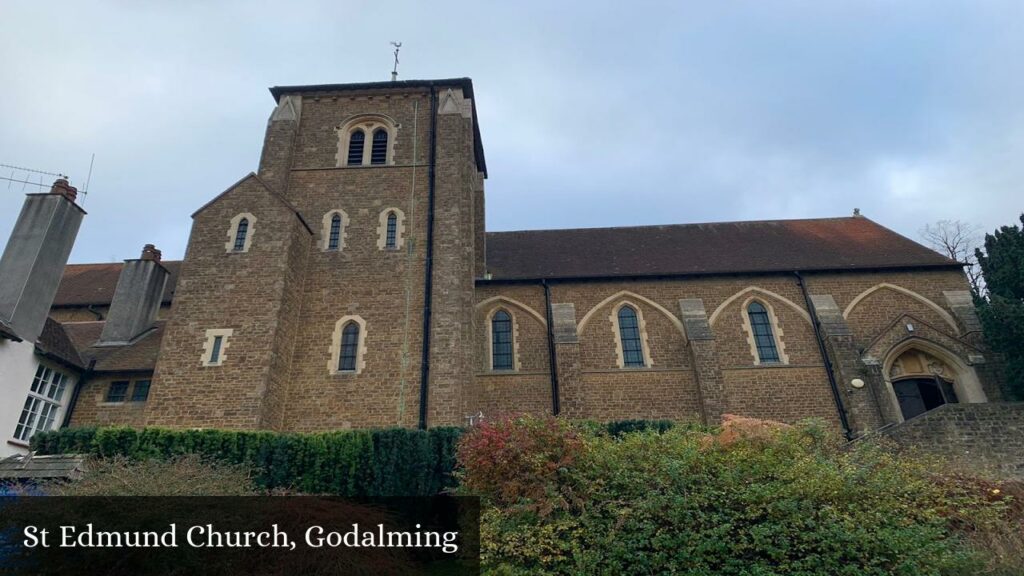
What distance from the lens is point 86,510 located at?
692 centimetres

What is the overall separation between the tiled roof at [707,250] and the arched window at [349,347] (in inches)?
228

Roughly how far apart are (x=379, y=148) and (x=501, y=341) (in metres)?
8.11

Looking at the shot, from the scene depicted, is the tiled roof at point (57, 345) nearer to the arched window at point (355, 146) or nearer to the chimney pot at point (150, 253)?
the chimney pot at point (150, 253)

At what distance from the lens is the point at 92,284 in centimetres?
2194

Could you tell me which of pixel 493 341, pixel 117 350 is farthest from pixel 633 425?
pixel 117 350

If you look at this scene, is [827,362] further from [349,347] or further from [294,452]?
[294,452]

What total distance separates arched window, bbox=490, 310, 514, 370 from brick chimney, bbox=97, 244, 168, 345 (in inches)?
432

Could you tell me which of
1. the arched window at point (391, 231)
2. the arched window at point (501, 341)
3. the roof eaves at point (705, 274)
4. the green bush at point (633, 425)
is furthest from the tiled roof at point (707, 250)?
the green bush at point (633, 425)

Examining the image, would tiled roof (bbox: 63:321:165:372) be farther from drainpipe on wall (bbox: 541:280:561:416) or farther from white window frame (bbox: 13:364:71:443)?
drainpipe on wall (bbox: 541:280:561:416)

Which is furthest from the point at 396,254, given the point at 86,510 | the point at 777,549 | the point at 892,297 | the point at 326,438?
the point at 892,297

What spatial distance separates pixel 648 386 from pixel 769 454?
925 cm

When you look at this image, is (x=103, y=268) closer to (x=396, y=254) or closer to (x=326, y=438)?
(x=396, y=254)

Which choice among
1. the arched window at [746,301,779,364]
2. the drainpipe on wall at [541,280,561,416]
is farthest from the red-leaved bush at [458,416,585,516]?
the arched window at [746,301,779,364]

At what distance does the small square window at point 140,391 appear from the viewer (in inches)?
646
